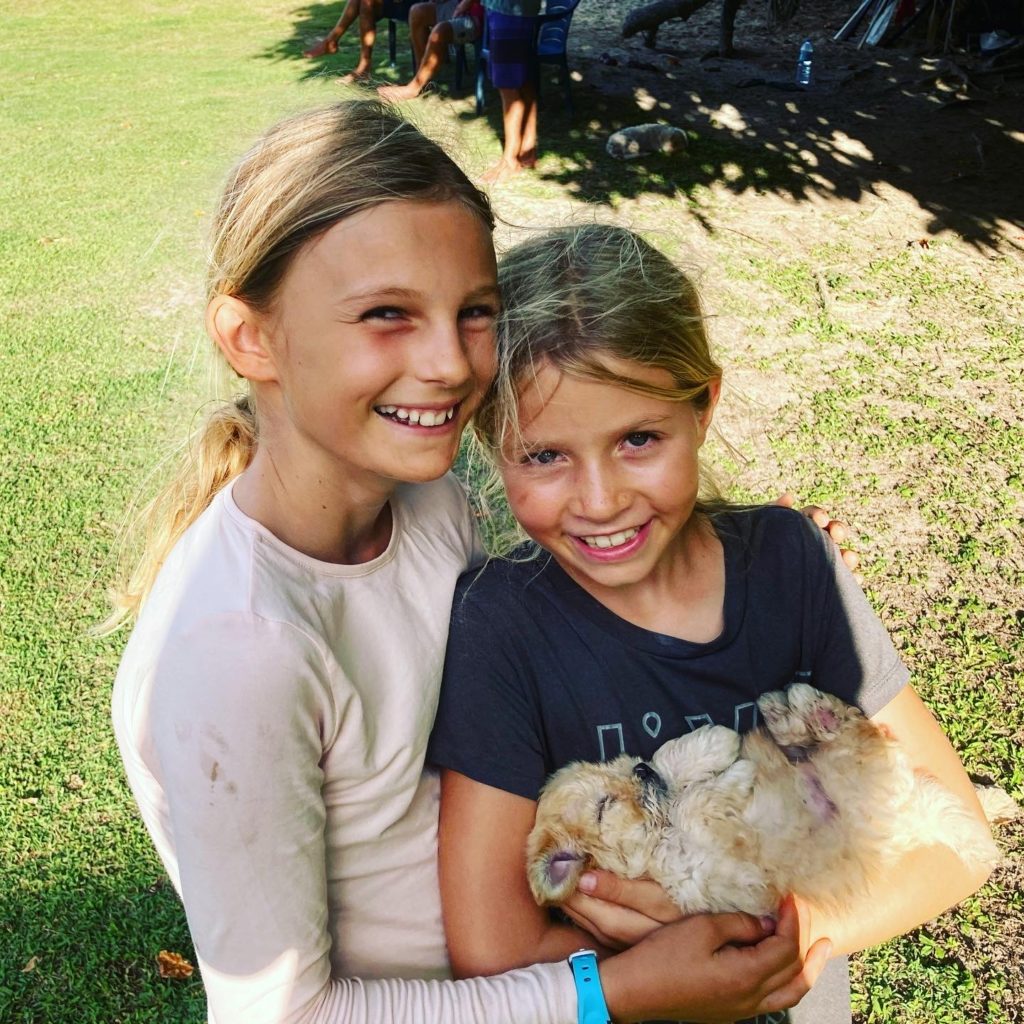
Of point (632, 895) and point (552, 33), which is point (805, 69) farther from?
point (632, 895)

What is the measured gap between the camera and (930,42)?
12.7m

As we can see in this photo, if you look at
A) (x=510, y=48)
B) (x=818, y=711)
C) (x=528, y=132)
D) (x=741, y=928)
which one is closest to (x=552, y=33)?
(x=510, y=48)

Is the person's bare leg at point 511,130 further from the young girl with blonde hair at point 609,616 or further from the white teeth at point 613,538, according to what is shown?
the white teeth at point 613,538

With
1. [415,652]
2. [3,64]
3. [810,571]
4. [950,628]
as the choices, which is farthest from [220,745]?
[3,64]

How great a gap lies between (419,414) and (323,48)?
45.4 ft

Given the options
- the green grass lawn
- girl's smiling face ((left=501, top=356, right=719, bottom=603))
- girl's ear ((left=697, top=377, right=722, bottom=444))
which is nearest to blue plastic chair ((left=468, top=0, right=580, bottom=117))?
the green grass lawn

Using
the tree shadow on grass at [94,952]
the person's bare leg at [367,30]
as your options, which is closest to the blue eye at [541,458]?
the tree shadow on grass at [94,952]

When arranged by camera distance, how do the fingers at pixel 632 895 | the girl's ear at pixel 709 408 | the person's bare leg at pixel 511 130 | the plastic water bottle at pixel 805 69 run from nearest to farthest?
the fingers at pixel 632 895, the girl's ear at pixel 709 408, the person's bare leg at pixel 511 130, the plastic water bottle at pixel 805 69

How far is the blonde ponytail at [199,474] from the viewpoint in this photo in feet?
6.00

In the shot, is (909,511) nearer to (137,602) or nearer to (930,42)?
(137,602)

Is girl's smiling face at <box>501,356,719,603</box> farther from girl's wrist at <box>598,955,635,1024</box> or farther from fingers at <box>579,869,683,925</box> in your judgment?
girl's wrist at <box>598,955,635,1024</box>

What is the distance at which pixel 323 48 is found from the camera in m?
13.5

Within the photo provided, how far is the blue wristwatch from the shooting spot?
159cm

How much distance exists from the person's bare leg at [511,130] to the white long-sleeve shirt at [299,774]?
7.64 m
